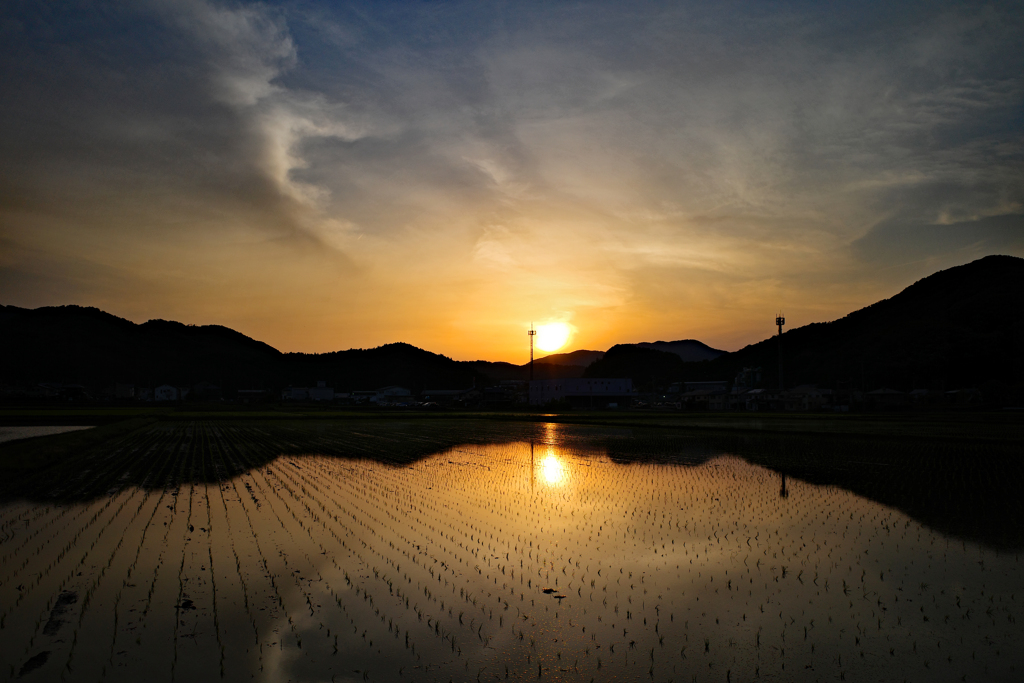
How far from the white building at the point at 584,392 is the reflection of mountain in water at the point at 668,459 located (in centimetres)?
6138

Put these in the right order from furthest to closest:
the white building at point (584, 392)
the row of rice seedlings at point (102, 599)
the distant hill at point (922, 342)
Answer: the white building at point (584, 392)
the distant hill at point (922, 342)
the row of rice seedlings at point (102, 599)

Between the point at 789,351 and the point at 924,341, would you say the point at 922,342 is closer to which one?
the point at 924,341

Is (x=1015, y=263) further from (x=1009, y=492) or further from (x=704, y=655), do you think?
(x=704, y=655)

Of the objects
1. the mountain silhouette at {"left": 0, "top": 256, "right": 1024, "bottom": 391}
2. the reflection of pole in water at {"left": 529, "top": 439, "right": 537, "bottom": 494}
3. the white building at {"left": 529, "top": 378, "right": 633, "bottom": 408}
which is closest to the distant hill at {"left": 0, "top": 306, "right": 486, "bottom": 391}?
the mountain silhouette at {"left": 0, "top": 256, "right": 1024, "bottom": 391}

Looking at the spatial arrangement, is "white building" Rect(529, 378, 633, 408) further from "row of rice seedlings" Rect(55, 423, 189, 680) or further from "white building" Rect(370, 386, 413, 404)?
"row of rice seedlings" Rect(55, 423, 189, 680)

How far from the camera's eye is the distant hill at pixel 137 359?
135750 millimetres

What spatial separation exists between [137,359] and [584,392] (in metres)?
116

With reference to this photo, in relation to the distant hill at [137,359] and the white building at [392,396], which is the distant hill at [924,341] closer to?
the white building at [392,396]

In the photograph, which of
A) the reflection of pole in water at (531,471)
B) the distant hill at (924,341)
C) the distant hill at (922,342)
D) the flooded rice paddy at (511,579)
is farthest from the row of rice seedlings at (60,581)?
the distant hill at (922,342)

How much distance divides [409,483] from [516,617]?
11.0 metres

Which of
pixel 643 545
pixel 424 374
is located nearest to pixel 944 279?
pixel 424 374

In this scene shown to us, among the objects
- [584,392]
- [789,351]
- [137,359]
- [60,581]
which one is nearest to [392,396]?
[584,392]

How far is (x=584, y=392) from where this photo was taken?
101312mm

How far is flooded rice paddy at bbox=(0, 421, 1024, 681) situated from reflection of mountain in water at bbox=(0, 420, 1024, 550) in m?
0.22
